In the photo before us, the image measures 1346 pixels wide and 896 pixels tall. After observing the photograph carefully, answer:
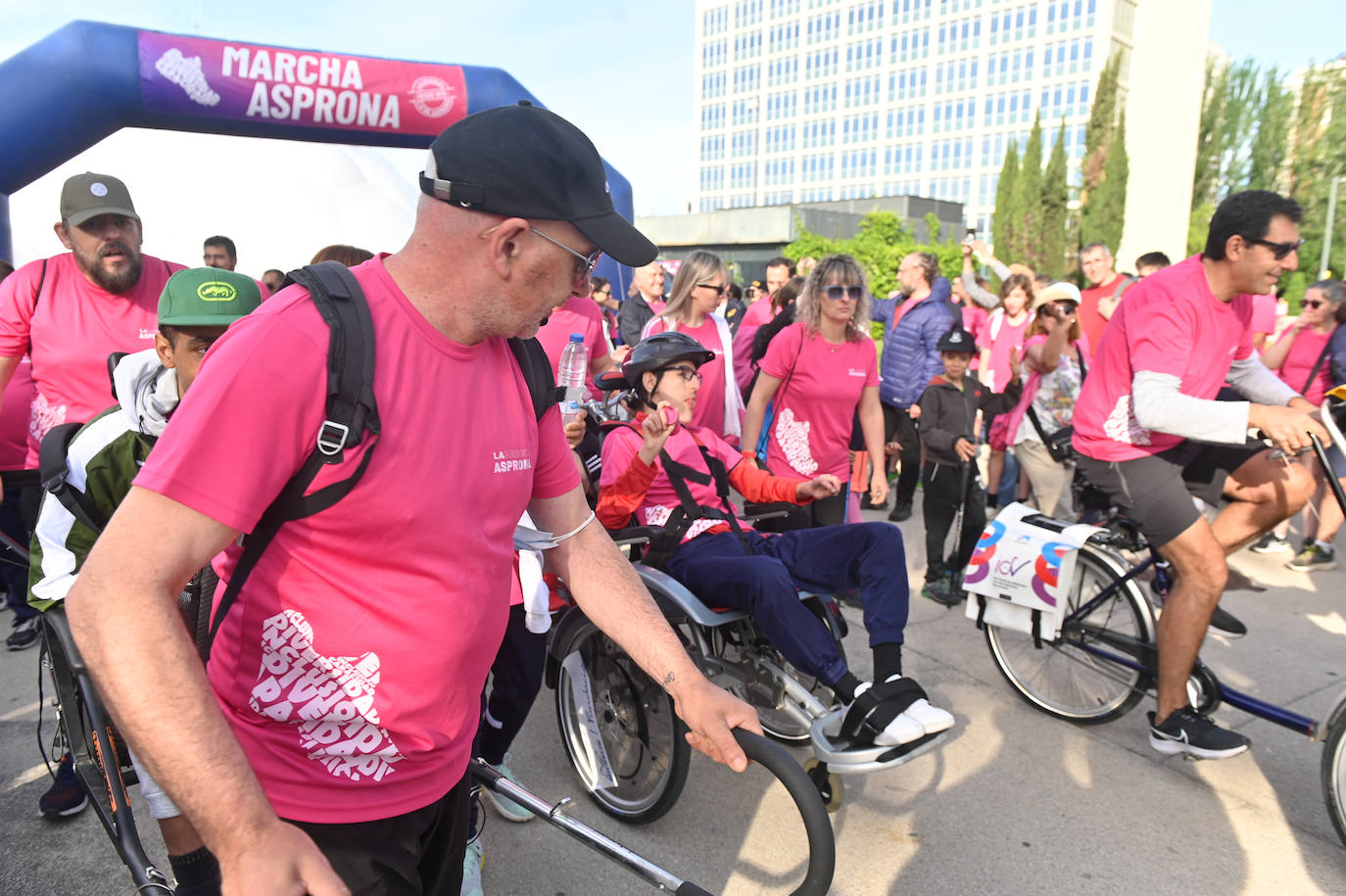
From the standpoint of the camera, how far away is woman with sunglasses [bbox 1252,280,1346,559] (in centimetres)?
630

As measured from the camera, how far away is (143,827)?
10.3 ft

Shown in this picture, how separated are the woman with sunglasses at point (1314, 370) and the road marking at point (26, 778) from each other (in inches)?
284

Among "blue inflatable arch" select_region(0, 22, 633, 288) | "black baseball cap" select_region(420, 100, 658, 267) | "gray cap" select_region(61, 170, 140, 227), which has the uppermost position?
"blue inflatable arch" select_region(0, 22, 633, 288)

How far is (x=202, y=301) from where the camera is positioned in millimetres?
2340

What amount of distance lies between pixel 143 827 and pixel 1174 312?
423 cm

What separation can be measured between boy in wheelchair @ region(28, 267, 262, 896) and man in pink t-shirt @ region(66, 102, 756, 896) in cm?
109

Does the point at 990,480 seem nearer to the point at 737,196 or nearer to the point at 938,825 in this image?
the point at 938,825

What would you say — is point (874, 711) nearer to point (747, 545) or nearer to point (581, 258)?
point (747, 545)

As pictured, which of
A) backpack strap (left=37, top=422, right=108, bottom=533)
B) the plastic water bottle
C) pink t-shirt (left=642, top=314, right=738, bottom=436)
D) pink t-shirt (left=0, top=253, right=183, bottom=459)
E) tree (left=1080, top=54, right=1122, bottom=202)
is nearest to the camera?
backpack strap (left=37, top=422, right=108, bottom=533)

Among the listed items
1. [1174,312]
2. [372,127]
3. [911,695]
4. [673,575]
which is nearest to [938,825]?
[911,695]

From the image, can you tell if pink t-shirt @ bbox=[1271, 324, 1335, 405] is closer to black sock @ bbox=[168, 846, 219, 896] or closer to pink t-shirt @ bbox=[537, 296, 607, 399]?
pink t-shirt @ bbox=[537, 296, 607, 399]

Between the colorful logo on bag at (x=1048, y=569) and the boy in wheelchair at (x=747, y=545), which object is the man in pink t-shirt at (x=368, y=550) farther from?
the colorful logo on bag at (x=1048, y=569)

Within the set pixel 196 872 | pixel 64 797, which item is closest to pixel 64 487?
pixel 196 872

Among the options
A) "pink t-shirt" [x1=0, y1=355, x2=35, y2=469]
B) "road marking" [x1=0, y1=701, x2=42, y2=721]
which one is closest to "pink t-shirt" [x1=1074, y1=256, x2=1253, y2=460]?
"road marking" [x1=0, y1=701, x2=42, y2=721]
